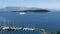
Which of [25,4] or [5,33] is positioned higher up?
[25,4]

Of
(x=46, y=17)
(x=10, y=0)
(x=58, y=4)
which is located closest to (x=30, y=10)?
(x=10, y=0)

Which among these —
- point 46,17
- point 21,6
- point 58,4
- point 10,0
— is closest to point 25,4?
point 21,6

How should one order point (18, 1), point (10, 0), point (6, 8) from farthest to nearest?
point (18, 1) → point (10, 0) → point (6, 8)

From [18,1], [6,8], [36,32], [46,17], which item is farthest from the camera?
[46,17]

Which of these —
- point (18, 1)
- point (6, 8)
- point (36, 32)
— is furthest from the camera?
point (18, 1)

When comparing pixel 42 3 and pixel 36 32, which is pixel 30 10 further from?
pixel 36 32

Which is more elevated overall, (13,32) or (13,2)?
(13,2)

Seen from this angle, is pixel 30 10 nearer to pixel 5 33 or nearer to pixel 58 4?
pixel 58 4

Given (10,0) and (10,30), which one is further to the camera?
(10,0)

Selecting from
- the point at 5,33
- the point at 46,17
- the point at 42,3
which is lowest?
the point at 46,17
